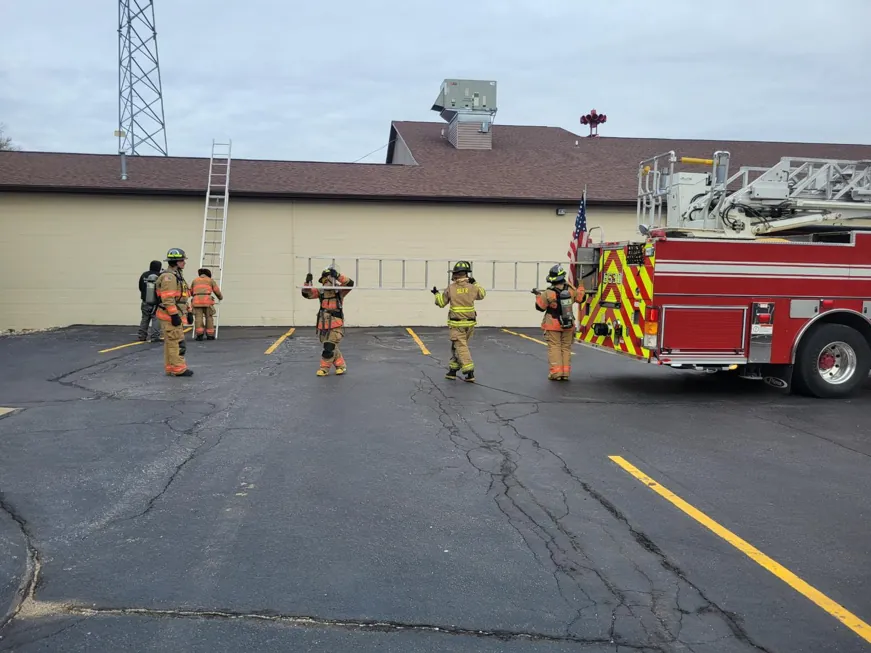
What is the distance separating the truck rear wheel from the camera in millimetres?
9758

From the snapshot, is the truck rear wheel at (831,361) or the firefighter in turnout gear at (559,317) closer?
the truck rear wheel at (831,361)

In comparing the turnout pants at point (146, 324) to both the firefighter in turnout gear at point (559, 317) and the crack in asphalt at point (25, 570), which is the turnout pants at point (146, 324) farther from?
the crack in asphalt at point (25, 570)

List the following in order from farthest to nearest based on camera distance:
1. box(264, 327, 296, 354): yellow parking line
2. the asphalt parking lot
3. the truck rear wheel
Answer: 1. box(264, 327, 296, 354): yellow parking line
2. the truck rear wheel
3. the asphalt parking lot

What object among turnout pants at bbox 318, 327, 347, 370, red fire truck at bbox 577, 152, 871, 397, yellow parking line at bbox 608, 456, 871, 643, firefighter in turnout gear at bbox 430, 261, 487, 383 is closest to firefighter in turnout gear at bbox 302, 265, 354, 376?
turnout pants at bbox 318, 327, 347, 370

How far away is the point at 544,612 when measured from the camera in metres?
3.65

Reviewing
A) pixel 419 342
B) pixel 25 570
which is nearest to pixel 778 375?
pixel 419 342

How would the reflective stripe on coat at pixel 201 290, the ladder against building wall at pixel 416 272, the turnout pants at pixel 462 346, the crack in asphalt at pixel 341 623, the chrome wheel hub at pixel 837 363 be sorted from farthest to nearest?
the ladder against building wall at pixel 416 272 → the reflective stripe on coat at pixel 201 290 → the turnout pants at pixel 462 346 → the chrome wheel hub at pixel 837 363 → the crack in asphalt at pixel 341 623

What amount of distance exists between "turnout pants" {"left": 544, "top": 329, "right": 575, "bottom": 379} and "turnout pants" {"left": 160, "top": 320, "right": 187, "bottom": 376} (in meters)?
5.48

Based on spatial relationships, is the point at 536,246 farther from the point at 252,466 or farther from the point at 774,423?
the point at 252,466

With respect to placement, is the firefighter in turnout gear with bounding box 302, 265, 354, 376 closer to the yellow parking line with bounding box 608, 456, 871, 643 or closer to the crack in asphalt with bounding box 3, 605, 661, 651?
the yellow parking line with bounding box 608, 456, 871, 643

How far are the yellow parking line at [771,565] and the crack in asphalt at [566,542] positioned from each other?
0.52 metres

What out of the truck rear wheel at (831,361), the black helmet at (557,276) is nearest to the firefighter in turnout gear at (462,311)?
the black helmet at (557,276)

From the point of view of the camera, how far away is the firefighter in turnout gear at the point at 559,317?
1053 cm

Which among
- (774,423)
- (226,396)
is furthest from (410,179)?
(774,423)
